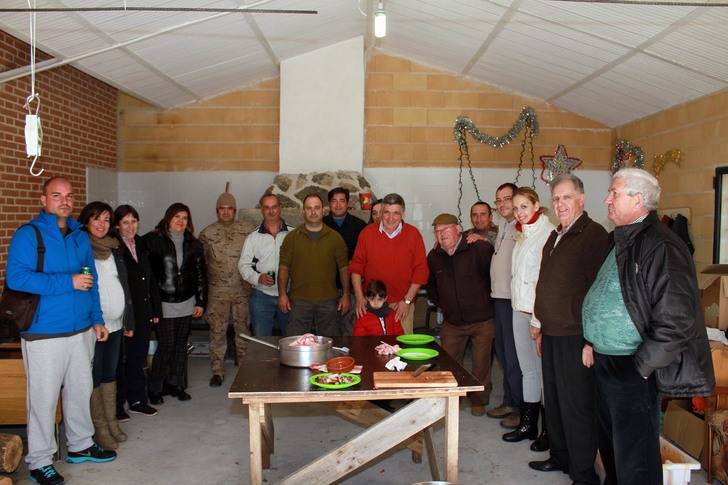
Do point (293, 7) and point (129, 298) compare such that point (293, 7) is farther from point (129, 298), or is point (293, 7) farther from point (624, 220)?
point (624, 220)

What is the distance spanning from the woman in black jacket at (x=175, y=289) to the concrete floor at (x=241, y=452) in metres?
0.23

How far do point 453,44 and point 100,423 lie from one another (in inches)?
192

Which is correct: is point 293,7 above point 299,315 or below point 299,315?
above

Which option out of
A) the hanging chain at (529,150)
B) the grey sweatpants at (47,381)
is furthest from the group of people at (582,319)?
the hanging chain at (529,150)

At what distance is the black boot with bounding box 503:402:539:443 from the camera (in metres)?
4.12

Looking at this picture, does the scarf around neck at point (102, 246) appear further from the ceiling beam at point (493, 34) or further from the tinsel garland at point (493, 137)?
the tinsel garland at point (493, 137)

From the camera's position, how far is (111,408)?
159 inches

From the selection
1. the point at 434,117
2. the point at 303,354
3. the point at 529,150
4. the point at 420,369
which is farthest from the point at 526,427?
the point at 434,117

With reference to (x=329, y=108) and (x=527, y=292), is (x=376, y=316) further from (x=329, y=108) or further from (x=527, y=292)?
(x=329, y=108)

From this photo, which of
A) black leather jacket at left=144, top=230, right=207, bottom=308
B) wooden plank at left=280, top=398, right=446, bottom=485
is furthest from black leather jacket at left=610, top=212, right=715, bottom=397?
black leather jacket at left=144, top=230, right=207, bottom=308

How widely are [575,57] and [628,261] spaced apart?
148 inches

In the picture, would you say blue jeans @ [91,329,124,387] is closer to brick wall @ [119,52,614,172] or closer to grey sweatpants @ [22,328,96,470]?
grey sweatpants @ [22,328,96,470]

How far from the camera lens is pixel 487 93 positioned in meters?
7.74

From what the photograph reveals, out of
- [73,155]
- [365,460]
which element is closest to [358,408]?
[365,460]
